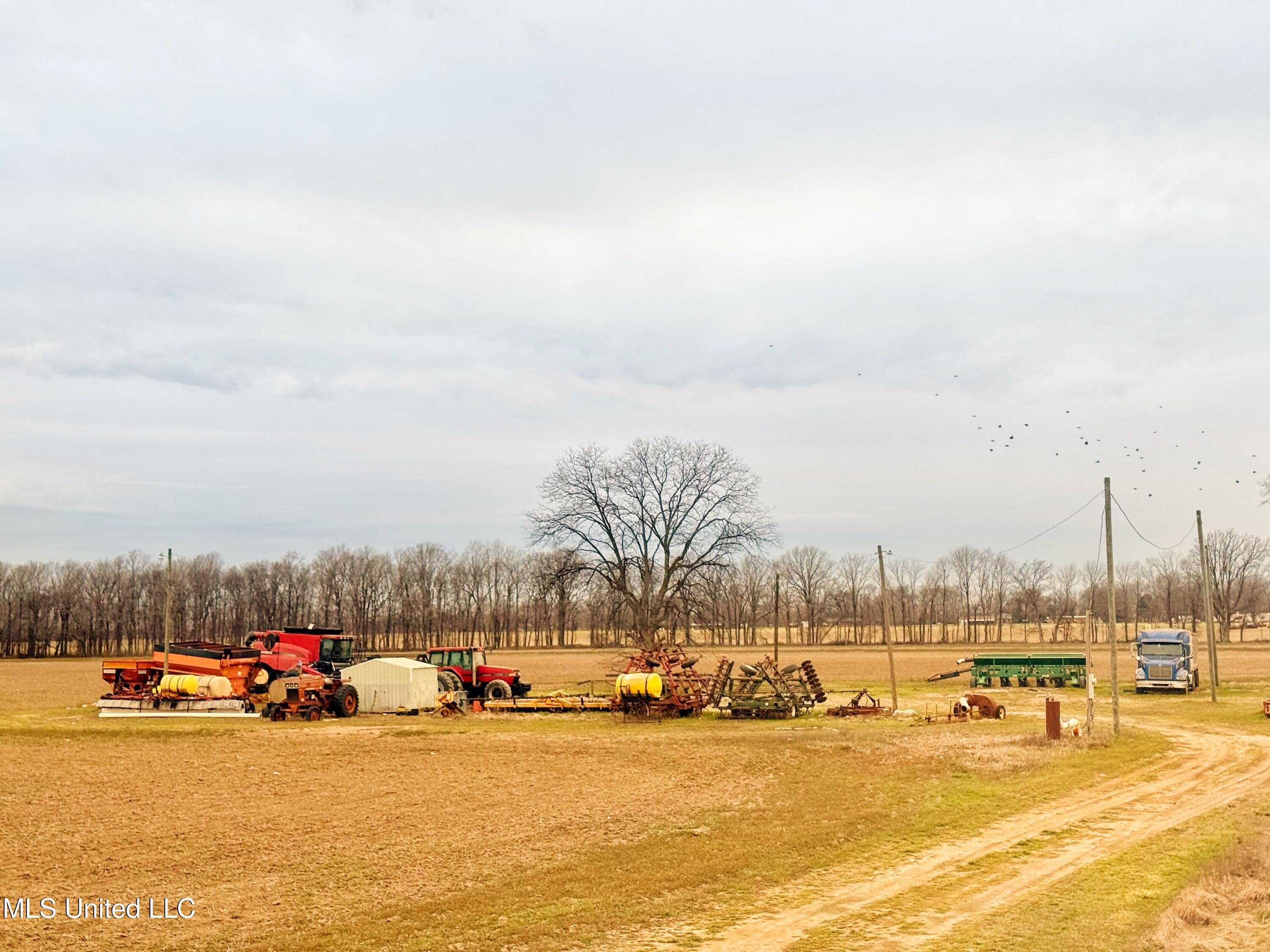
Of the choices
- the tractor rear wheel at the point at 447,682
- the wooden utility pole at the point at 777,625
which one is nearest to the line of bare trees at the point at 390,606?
the wooden utility pole at the point at 777,625

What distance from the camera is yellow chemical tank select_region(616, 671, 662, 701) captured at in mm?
32750

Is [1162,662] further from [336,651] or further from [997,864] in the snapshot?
[336,651]

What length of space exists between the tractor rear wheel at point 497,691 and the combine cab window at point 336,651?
6.77m

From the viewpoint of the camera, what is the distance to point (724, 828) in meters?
15.3

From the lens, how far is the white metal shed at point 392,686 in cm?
3425

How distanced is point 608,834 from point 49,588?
133677mm

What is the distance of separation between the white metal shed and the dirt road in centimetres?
2236

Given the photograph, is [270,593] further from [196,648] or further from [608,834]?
[608,834]

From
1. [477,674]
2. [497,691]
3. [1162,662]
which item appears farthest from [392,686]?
[1162,662]

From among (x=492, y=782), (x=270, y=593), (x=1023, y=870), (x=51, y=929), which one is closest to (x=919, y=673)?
(x=492, y=782)

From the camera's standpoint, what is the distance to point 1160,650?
42.1 metres

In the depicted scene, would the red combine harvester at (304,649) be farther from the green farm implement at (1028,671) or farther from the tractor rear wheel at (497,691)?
the green farm implement at (1028,671)

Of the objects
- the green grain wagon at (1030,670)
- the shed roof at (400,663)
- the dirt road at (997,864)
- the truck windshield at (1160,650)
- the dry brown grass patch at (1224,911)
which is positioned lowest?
the green grain wagon at (1030,670)

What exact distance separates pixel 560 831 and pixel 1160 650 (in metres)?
35.7
